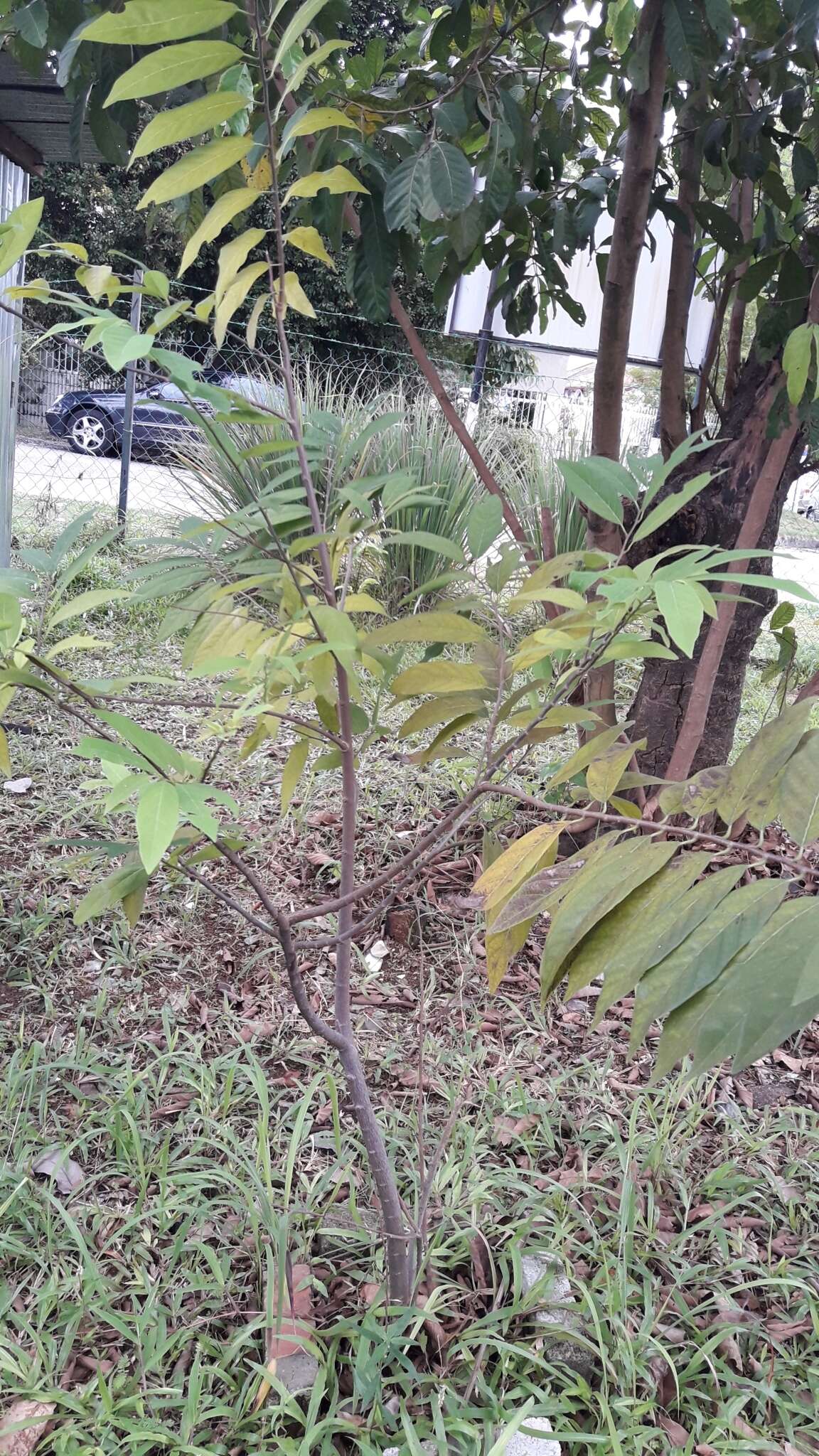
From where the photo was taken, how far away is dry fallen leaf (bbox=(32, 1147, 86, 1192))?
4.54 ft

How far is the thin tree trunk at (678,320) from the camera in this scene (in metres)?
1.90

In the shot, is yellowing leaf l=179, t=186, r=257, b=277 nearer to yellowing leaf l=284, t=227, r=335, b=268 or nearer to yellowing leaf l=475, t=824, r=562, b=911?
yellowing leaf l=284, t=227, r=335, b=268

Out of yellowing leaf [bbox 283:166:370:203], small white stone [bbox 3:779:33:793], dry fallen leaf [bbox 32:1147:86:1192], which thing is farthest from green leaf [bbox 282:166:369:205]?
small white stone [bbox 3:779:33:793]

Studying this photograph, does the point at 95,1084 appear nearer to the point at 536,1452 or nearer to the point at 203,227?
the point at 536,1452

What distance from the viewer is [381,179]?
134 centimetres

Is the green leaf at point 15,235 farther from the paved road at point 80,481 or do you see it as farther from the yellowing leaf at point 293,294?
the paved road at point 80,481

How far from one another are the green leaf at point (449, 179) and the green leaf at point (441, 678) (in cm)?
74

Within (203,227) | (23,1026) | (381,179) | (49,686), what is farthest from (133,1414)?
Answer: (381,179)

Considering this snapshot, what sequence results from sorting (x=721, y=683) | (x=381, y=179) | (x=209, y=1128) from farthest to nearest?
(x=721, y=683) < (x=209, y=1128) < (x=381, y=179)

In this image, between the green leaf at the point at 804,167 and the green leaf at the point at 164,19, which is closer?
the green leaf at the point at 164,19

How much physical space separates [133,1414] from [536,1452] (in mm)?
465

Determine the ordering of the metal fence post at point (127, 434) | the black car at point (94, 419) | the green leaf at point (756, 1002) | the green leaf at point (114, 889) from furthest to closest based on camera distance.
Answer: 1. the black car at point (94, 419)
2. the metal fence post at point (127, 434)
3. the green leaf at point (114, 889)
4. the green leaf at point (756, 1002)

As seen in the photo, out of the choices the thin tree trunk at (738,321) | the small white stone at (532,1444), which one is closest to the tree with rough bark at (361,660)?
the small white stone at (532,1444)

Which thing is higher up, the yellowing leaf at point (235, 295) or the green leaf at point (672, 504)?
the yellowing leaf at point (235, 295)
